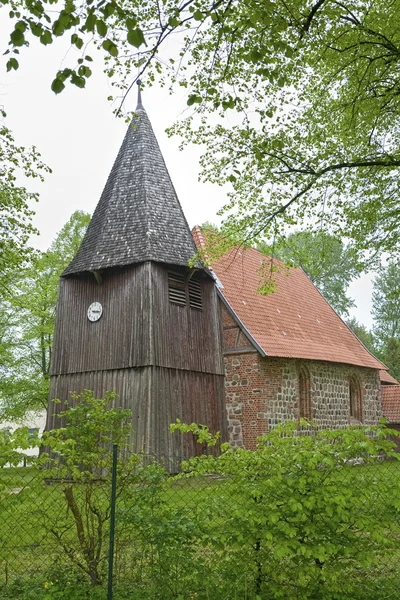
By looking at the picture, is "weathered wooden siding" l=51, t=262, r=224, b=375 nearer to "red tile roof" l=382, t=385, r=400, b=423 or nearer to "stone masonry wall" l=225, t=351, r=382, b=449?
"stone masonry wall" l=225, t=351, r=382, b=449

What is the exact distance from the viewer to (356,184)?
41.6ft

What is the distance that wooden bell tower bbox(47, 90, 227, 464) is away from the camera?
15.5m

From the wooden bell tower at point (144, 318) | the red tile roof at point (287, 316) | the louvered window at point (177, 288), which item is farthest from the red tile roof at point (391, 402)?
the louvered window at point (177, 288)

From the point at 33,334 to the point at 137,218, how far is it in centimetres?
969

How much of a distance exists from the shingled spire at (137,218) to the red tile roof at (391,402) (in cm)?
1424

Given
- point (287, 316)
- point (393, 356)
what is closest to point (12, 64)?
point (287, 316)

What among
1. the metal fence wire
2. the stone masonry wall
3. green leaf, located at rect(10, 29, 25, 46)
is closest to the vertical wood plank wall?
the stone masonry wall

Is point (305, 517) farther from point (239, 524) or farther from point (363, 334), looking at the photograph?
point (363, 334)

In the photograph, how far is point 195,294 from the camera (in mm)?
17625

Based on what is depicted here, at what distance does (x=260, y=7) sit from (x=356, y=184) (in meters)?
6.94

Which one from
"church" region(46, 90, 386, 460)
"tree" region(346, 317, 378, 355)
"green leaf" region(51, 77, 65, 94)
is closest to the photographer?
"green leaf" region(51, 77, 65, 94)

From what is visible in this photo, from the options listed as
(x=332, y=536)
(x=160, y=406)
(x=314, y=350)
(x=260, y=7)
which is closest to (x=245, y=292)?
(x=314, y=350)

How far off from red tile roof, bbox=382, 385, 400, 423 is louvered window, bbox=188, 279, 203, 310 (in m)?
13.1

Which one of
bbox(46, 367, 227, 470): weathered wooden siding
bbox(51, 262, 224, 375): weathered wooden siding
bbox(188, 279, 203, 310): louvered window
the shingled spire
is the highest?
the shingled spire
